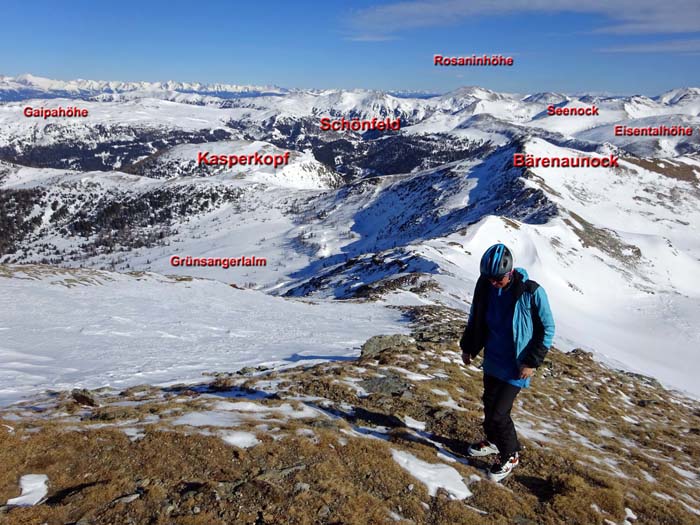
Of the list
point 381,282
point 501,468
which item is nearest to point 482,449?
point 501,468

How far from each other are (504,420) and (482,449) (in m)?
1.22

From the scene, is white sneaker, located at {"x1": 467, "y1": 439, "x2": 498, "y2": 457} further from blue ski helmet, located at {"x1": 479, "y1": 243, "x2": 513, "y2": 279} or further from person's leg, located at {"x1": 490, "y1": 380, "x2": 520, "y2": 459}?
blue ski helmet, located at {"x1": 479, "y1": 243, "x2": 513, "y2": 279}

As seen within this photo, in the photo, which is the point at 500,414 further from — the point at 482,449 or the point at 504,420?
the point at 482,449

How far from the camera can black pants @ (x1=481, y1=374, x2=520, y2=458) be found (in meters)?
8.01

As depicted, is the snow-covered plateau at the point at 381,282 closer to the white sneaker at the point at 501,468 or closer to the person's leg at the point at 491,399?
the person's leg at the point at 491,399

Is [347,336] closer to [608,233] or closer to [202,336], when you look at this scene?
[202,336]

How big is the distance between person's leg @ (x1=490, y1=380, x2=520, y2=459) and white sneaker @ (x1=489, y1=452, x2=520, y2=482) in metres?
0.11

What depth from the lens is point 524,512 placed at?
7.24m

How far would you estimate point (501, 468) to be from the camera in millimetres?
8219

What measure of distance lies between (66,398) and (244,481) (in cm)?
737

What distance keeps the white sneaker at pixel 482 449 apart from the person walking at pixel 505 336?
63mm

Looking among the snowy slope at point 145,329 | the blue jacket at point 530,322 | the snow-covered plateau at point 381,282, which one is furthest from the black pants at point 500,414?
the snow-covered plateau at point 381,282

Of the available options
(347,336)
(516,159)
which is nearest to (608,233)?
(516,159)

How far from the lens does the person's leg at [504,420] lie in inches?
314
